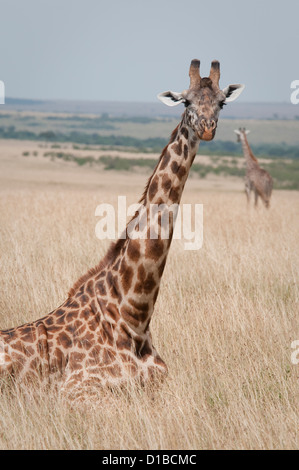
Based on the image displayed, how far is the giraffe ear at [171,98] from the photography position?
15.2 feet

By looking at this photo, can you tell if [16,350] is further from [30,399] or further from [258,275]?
[258,275]

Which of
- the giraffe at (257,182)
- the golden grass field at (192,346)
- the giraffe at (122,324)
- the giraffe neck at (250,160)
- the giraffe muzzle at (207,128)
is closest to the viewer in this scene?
the giraffe muzzle at (207,128)

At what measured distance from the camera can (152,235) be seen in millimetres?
4926

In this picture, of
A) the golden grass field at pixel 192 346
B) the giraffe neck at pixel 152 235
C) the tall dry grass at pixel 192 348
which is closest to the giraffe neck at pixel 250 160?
the golden grass field at pixel 192 346

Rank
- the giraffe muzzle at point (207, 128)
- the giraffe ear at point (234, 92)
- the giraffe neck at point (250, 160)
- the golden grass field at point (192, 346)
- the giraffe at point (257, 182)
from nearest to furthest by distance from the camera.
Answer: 1. the giraffe muzzle at point (207, 128)
2. the golden grass field at point (192, 346)
3. the giraffe ear at point (234, 92)
4. the giraffe at point (257, 182)
5. the giraffe neck at point (250, 160)

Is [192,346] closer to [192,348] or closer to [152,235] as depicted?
[192,348]

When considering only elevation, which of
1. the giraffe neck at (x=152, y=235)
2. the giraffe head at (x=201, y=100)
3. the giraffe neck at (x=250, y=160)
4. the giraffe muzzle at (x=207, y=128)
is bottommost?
the giraffe neck at (x=152, y=235)

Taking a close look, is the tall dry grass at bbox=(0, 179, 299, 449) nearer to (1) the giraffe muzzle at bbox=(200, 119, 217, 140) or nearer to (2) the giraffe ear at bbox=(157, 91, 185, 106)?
(1) the giraffe muzzle at bbox=(200, 119, 217, 140)

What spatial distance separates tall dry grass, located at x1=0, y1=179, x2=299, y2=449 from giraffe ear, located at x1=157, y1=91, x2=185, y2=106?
2.06 meters

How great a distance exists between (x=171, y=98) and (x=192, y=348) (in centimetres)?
256

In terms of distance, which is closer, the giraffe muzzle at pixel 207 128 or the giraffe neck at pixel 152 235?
the giraffe muzzle at pixel 207 128

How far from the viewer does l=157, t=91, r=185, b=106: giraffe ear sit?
15.2 ft

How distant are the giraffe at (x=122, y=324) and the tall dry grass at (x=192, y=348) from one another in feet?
0.60

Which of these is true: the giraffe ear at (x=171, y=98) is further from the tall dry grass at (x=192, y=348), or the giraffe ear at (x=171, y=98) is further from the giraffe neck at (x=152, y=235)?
the tall dry grass at (x=192, y=348)
